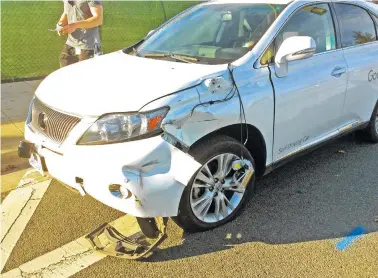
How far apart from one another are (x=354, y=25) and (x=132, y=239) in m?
3.25

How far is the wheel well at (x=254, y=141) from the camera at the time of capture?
3.25m

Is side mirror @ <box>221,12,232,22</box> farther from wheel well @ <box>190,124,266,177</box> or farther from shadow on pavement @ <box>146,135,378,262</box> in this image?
shadow on pavement @ <box>146,135,378,262</box>

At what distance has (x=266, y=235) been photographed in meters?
3.27

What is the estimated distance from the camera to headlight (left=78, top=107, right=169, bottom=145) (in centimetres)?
280

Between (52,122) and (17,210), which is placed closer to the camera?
(52,122)

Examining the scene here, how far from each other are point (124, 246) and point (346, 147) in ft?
10.4

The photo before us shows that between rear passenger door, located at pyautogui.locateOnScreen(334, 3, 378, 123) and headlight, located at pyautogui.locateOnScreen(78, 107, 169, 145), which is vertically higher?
headlight, located at pyautogui.locateOnScreen(78, 107, 169, 145)

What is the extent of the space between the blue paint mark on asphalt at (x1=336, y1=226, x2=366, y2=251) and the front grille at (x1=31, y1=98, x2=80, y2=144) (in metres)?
2.11

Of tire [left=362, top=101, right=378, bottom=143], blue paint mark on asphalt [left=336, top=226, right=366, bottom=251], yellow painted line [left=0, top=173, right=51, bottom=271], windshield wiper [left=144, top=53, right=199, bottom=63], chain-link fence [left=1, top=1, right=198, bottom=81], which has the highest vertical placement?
windshield wiper [left=144, top=53, right=199, bottom=63]

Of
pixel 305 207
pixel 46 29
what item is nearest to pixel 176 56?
pixel 305 207

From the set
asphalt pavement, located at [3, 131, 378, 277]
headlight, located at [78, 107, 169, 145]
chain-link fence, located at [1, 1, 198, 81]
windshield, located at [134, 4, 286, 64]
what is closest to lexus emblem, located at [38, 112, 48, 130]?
headlight, located at [78, 107, 169, 145]

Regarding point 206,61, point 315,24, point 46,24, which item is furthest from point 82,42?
point 46,24

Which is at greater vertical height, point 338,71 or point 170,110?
point 170,110

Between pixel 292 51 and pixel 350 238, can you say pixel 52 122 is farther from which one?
pixel 350 238
